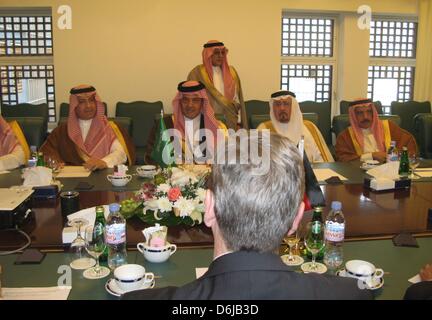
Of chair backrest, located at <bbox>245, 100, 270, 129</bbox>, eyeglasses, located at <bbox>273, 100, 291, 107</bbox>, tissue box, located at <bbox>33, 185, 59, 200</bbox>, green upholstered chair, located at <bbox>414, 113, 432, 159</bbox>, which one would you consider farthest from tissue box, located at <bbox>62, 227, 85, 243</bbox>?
chair backrest, located at <bbox>245, 100, 270, 129</bbox>

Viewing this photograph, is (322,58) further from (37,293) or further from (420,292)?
(37,293)

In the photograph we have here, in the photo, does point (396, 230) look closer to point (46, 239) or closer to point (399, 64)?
point (46, 239)

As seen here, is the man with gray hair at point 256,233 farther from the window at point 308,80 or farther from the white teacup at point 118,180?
the window at point 308,80

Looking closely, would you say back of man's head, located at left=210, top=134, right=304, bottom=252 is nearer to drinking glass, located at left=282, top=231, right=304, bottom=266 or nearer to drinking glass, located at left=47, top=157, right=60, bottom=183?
drinking glass, located at left=282, top=231, right=304, bottom=266

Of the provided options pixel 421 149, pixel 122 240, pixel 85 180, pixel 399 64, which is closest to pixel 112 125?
pixel 85 180

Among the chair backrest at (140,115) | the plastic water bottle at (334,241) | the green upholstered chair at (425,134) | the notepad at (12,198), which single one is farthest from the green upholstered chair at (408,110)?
the notepad at (12,198)

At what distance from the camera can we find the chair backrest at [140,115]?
212 inches

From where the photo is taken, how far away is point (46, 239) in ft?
6.18

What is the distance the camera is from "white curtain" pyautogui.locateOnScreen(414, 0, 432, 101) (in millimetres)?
6098

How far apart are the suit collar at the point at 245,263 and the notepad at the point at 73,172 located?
222 centimetres

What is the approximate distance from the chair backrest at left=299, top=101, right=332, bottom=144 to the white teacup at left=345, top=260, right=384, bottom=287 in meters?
4.24

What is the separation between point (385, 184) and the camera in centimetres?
263

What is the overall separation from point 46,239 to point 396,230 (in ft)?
4.78

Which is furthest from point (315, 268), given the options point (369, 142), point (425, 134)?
point (425, 134)
